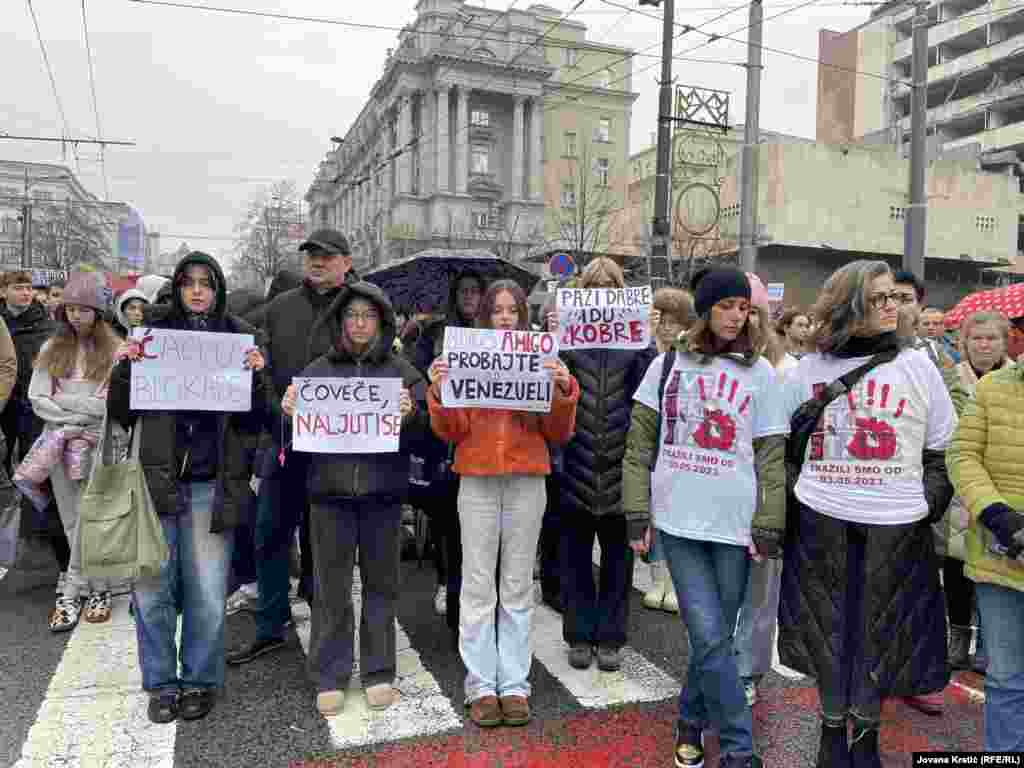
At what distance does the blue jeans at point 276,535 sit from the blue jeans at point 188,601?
636 mm

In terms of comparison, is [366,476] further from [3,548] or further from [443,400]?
[3,548]

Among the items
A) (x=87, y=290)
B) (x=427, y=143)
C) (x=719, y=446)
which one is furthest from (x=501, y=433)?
(x=427, y=143)

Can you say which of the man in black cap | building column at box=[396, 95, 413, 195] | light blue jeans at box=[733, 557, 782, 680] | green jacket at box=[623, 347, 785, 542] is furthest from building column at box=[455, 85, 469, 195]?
green jacket at box=[623, 347, 785, 542]

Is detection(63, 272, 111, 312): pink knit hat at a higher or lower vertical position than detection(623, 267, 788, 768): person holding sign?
higher

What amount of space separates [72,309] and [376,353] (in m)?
2.24

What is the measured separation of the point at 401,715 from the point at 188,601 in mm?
1238

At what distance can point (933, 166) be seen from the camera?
3597cm

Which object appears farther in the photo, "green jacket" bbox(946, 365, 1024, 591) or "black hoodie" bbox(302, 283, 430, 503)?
"black hoodie" bbox(302, 283, 430, 503)

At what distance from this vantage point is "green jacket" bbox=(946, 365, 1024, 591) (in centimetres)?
323

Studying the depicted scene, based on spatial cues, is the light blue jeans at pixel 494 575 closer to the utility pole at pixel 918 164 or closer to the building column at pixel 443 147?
the utility pole at pixel 918 164

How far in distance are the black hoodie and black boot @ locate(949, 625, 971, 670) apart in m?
3.49

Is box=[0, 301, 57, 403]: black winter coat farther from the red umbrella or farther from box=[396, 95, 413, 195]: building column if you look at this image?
box=[396, 95, 413, 195]: building column

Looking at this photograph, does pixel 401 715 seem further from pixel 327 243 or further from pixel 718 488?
pixel 327 243

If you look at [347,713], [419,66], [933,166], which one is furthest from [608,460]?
[419,66]
